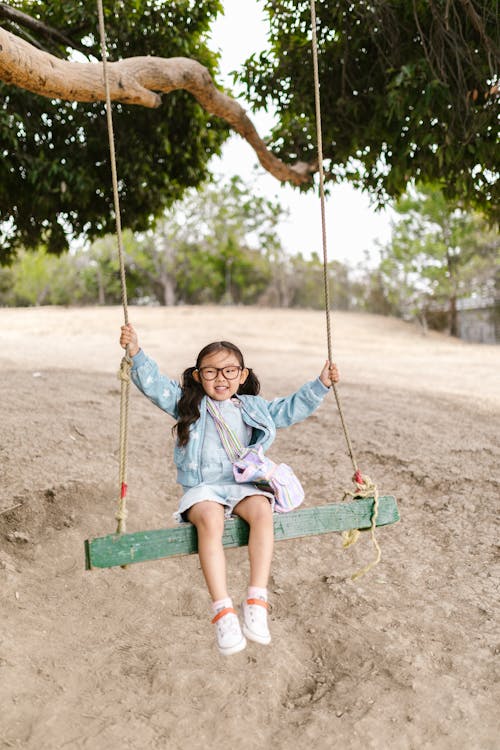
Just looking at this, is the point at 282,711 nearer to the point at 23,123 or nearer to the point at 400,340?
the point at 23,123

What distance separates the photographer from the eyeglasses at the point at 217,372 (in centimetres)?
283

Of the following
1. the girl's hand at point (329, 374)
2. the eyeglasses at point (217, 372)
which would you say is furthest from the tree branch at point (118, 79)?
the girl's hand at point (329, 374)

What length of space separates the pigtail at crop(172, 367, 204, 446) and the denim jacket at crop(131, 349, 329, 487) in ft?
0.09

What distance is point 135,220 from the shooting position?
7074 millimetres

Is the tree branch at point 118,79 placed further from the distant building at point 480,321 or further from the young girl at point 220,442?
the distant building at point 480,321

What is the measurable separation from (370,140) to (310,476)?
3.07m

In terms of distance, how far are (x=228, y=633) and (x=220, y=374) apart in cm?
106

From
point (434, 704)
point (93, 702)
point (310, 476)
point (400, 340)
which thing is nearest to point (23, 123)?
point (310, 476)

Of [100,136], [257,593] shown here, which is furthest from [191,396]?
[100,136]

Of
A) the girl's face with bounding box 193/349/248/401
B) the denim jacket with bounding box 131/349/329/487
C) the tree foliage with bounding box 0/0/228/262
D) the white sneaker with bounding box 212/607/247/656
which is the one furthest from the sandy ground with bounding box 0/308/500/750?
the tree foliage with bounding box 0/0/228/262

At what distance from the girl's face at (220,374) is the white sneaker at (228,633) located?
93 cm

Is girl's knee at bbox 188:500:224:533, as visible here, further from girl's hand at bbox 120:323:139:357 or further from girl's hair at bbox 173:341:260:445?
girl's hand at bbox 120:323:139:357

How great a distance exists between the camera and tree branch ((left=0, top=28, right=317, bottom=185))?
11.8 ft

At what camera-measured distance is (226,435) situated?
2.84m
